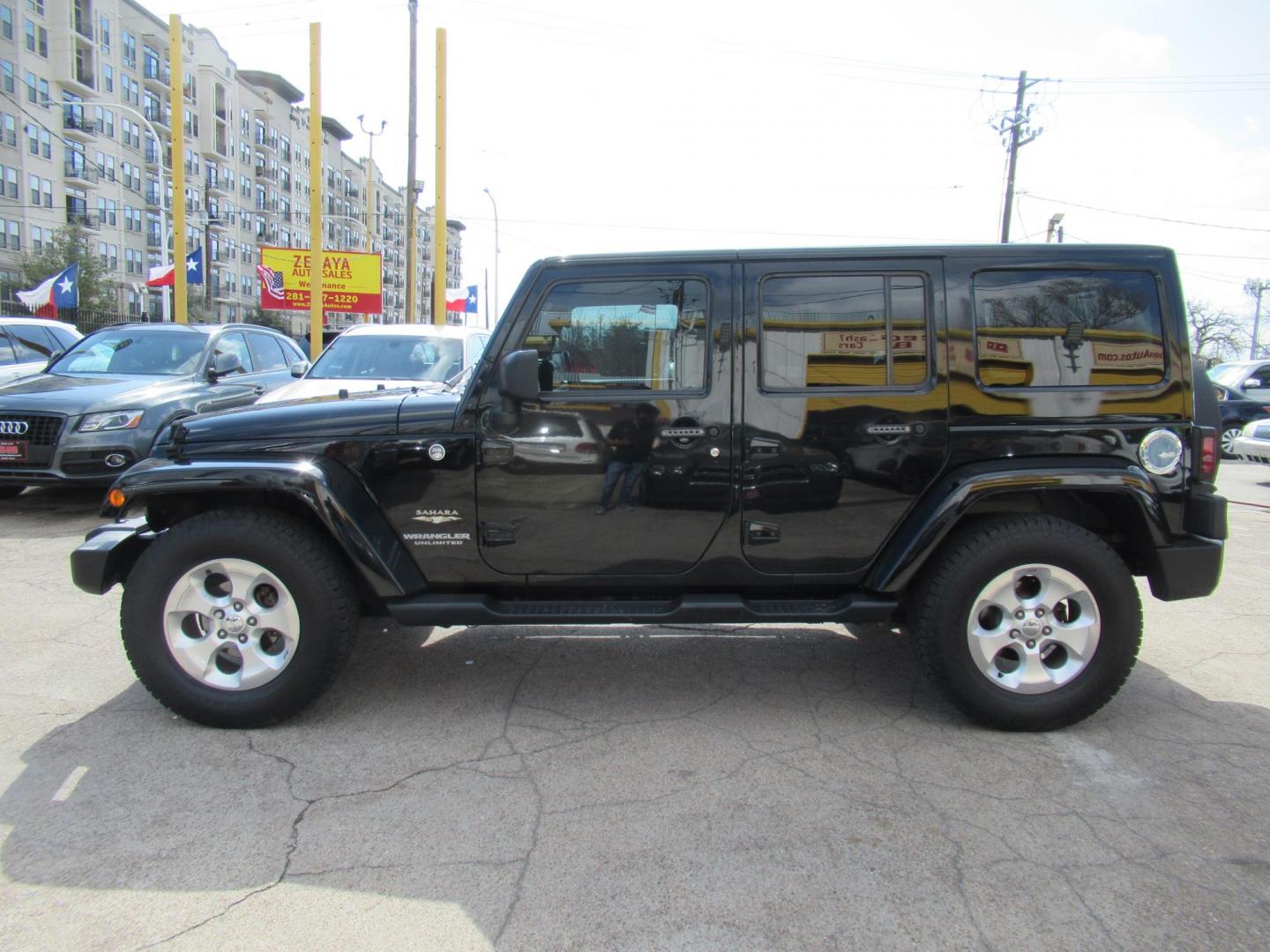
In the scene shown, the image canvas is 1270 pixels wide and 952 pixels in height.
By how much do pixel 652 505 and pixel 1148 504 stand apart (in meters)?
1.97

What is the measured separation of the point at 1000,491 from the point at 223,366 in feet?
26.1

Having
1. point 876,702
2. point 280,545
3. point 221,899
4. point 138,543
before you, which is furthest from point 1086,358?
point 138,543

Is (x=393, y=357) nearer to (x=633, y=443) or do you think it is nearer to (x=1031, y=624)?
(x=633, y=443)

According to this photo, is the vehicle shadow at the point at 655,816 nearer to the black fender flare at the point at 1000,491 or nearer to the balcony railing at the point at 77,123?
the black fender flare at the point at 1000,491

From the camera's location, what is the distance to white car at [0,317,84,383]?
9.95 metres

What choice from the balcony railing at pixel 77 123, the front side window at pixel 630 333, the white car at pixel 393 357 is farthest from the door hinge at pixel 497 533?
the balcony railing at pixel 77 123

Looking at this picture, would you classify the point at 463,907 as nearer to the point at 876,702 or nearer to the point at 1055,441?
the point at 876,702

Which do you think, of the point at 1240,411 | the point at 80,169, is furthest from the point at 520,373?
the point at 80,169

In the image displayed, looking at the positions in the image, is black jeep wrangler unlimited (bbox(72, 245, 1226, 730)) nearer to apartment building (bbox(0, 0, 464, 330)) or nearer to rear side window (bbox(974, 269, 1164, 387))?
rear side window (bbox(974, 269, 1164, 387))

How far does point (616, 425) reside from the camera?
135 inches

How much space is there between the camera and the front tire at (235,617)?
11.0ft

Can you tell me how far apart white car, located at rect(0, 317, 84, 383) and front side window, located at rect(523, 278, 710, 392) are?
8.98 metres

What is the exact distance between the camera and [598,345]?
3498mm

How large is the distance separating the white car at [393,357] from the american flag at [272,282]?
23.8m
